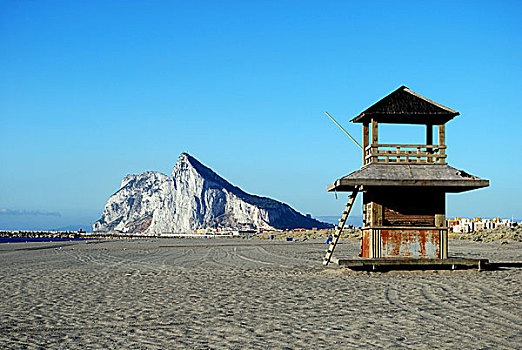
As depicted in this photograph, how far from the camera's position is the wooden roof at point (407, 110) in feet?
55.4

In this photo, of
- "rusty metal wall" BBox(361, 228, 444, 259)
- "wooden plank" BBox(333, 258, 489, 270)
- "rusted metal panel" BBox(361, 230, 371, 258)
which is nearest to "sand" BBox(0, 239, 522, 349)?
"wooden plank" BBox(333, 258, 489, 270)

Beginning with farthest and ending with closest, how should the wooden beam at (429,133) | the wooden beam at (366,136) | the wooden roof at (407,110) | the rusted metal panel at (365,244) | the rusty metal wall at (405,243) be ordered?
the wooden beam at (366,136), the wooden beam at (429,133), the rusted metal panel at (365,244), the wooden roof at (407,110), the rusty metal wall at (405,243)

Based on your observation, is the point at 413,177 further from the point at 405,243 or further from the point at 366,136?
the point at 366,136

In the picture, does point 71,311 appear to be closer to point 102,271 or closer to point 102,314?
point 102,314

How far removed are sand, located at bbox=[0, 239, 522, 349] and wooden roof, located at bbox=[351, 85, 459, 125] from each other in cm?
462

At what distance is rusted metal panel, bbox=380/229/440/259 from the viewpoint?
54.8ft

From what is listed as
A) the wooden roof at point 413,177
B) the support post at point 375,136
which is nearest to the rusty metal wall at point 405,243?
the wooden roof at point 413,177

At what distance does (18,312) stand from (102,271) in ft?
29.5

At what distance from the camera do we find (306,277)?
16.0m

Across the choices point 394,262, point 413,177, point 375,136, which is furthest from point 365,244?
point 375,136

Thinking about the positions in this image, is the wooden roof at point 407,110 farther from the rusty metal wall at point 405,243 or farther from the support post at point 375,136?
the rusty metal wall at point 405,243

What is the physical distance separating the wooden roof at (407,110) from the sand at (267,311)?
4.62 metres

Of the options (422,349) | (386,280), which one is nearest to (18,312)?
(422,349)

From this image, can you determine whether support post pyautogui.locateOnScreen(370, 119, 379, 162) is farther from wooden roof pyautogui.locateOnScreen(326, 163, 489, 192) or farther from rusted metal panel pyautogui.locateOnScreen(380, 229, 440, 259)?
rusted metal panel pyautogui.locateOnScreen(380, 229, 440, 259)
